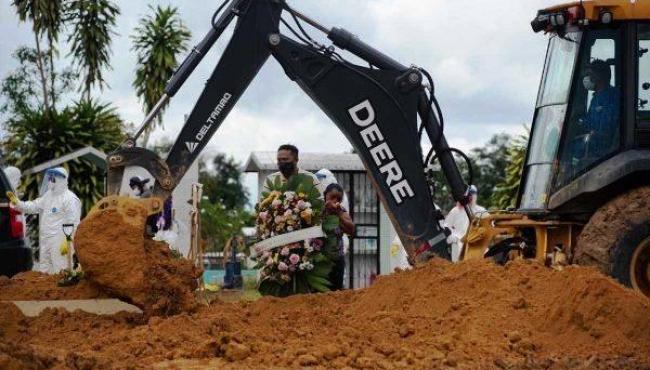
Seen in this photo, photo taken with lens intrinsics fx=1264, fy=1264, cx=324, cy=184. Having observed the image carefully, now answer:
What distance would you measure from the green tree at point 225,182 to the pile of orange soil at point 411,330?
45.3 meters

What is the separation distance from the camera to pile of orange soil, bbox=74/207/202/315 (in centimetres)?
1126

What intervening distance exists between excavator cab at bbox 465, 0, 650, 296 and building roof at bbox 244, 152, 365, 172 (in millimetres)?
10786

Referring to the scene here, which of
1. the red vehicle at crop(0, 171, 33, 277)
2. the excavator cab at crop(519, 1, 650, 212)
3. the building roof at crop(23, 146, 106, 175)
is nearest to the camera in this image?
the excavator cab at crop(519, 1, 650, 212)

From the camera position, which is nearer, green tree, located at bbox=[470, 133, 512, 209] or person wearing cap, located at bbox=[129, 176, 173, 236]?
person wearing cap, located at bbox=[129, 176, 173, 236]

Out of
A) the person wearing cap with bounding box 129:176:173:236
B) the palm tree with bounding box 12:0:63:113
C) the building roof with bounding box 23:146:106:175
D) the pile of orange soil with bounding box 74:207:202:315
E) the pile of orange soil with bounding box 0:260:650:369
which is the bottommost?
the pile of orange soil with bounding box 0:260:650:369

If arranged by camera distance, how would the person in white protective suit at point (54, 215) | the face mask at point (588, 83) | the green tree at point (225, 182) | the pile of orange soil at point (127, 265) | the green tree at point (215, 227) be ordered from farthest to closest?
the green tree at point (225, 182) < the green tree at point (215, 227) < the person in white protective suit at point (54, 215) < the face mask at point (588, 83) < the pile of orange soil at point (127, 265)

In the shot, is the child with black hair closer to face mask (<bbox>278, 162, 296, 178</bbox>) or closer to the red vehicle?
face mask (<bbox>278, 162, 296, 178</bbox>)

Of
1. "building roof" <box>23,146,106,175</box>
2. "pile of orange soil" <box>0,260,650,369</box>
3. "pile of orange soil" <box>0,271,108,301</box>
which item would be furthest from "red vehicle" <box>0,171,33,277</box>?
"building roof" <box>23,146,106,175</box>

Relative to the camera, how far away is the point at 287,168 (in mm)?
13180

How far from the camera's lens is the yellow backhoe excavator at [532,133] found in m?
11.0

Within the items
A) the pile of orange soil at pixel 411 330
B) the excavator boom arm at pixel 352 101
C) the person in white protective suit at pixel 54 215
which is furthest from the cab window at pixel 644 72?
the person in white protective suit at pixel 54 215

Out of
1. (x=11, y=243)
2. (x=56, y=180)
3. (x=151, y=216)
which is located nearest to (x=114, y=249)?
(x=151, y=216)

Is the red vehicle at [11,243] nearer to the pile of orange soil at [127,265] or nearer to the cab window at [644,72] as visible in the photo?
the pile of orange soil at [127,265]

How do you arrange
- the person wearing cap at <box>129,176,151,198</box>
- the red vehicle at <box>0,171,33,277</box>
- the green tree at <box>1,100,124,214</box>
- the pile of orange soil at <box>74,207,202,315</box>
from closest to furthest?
the pile of orange soil at <box>74,207,202,315</box>, the red vehicle at <box>0,171,33,277</box>, the person wearing cap at <box>129,176,151,198</box>, the green tree at <box>1,100,124,214</box>
